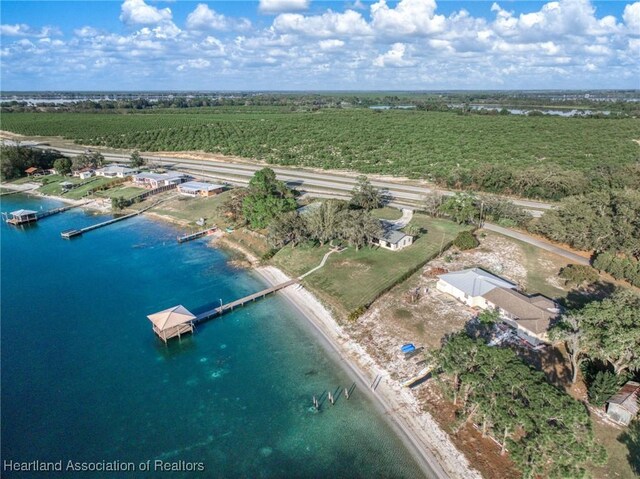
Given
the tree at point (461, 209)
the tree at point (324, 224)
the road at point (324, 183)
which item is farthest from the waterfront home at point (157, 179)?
the tree at point (461, 209)

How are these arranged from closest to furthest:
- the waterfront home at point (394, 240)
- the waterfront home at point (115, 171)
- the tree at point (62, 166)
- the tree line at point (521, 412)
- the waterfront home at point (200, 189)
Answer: the tree line at point (521, 412) → the waterfront home at point (394, 240) → the waterfront home at point (200, 189) → the waterfront home at point (115, 171) → the tree at point (62, 166)

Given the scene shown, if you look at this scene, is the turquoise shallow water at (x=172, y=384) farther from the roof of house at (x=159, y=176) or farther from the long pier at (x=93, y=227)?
the roof of house at (x=159, y=176)

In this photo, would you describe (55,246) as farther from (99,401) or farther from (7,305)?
(99,401)

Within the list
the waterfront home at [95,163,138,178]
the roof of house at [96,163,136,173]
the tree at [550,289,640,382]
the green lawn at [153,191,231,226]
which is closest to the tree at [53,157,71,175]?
the waterfront home at [95,163,138,178]

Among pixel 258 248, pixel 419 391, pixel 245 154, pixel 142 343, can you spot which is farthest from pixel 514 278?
pixel 245 154

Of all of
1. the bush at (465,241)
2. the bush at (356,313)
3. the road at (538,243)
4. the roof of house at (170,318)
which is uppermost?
the bush at (465,241)

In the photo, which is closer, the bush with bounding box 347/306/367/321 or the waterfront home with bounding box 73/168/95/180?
the bush with bounding box 347/306/367/321

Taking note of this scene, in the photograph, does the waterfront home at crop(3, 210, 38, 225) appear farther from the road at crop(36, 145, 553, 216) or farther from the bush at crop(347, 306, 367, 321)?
the bush at crop(347, 306, 367, 321)
